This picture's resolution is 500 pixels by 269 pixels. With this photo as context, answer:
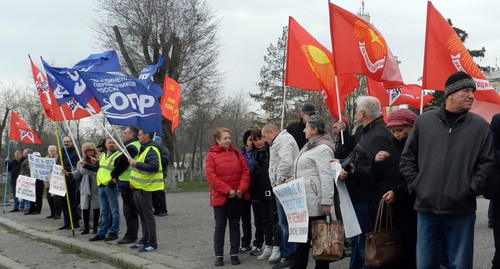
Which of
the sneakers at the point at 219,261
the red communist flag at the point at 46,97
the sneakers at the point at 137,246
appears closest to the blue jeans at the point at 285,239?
the sneakers at the point at 219,261

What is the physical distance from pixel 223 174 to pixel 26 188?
962 centimetres

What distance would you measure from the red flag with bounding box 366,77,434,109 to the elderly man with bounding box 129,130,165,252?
12.1 feet

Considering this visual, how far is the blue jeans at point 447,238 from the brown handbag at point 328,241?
0.92m

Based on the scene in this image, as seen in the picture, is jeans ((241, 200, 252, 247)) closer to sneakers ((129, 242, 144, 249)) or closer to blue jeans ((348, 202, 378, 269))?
sneakers ((129, 242, 144, 249))

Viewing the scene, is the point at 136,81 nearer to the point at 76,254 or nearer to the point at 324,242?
the point at 76,254

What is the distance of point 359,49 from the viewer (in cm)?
690

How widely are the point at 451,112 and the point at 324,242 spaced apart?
6.15ft

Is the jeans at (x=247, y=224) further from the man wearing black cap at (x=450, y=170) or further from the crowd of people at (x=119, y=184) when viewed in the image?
the man wearing black cap at (x=450, y=170)

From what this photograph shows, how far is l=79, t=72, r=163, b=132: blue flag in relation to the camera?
8.70 m

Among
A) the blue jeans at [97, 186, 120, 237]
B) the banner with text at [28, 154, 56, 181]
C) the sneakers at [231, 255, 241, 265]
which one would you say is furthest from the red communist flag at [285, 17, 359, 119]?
the banner with text at [28, 154, 56, 181]

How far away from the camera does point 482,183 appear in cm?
423

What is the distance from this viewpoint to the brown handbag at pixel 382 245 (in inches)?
194

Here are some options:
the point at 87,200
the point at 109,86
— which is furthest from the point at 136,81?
the point at 87,200

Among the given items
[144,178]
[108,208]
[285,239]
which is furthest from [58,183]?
[285,239]
